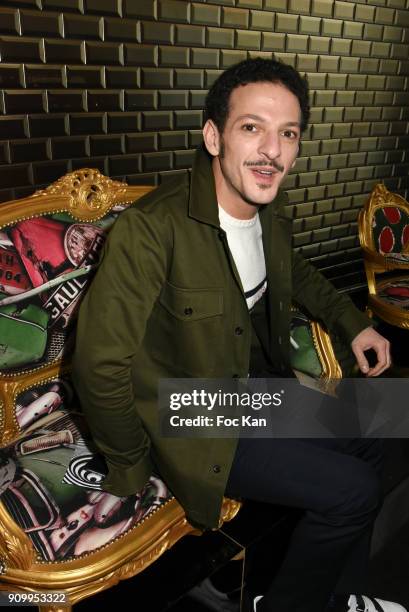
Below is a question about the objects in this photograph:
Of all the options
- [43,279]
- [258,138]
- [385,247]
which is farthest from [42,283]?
[385,247]

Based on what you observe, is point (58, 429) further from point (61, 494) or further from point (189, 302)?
point (189, 302)

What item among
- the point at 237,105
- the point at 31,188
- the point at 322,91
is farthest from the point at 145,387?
the point at 322,91

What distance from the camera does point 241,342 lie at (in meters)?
1.58

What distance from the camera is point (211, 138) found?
1.53m

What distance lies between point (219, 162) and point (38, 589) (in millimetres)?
1229

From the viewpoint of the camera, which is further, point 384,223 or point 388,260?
point 384,223

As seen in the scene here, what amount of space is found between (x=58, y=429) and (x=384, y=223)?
2467 mm

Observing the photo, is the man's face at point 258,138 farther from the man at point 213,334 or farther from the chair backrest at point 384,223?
the chair backrest at point 384,223

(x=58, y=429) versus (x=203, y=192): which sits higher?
(x=203, y=192)

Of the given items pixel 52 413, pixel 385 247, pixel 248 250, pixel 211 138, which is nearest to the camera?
pixel 211 138

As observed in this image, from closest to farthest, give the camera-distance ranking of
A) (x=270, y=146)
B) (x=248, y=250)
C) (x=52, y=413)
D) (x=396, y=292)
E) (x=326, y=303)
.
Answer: (x=270, y=146) < (x=248, y=250) < (x=52, y=413) < (x=326, y=303) < (x=396, y=292)

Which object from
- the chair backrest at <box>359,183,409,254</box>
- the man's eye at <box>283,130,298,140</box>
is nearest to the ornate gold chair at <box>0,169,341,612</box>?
the man's eye at <box>283,130,298,140</box>

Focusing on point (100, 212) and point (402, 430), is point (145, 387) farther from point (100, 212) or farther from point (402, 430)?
point (402, 430)

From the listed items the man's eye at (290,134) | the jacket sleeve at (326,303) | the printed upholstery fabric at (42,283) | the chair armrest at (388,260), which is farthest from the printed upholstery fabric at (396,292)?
the printed upholstery fabric at (42,283)
